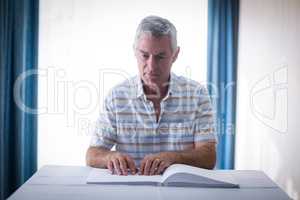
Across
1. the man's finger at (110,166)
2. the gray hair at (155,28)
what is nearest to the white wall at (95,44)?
the gray hair at (155,28)

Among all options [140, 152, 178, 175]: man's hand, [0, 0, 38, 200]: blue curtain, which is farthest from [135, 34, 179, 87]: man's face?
[0, 0, 38, 200]: blue curtain

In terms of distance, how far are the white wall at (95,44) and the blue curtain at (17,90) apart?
0.08 meters

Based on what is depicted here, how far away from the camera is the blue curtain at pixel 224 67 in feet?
9.76

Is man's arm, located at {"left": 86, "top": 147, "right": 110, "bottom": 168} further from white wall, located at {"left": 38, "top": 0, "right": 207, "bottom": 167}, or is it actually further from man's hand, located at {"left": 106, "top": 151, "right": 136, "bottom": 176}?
white wall, located at {"left": 38, "top": 0, "right": 207, "bottom": 167}

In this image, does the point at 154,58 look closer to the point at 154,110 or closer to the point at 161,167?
the point at 154,110

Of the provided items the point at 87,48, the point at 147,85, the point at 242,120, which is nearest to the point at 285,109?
the point at 242,120

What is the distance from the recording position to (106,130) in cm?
199

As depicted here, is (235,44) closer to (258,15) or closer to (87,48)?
(258,15)

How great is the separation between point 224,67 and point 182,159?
4.72 ft

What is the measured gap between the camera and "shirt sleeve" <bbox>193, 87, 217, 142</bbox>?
197 cm

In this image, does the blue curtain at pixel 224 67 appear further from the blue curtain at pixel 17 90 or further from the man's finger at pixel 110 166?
the man's finger at pixel 110 166

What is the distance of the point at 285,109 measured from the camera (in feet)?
8.14

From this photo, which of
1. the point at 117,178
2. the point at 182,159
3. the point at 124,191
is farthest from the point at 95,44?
the point at 124,191

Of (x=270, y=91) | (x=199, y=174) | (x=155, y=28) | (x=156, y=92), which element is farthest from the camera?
(x=270, y=91)
